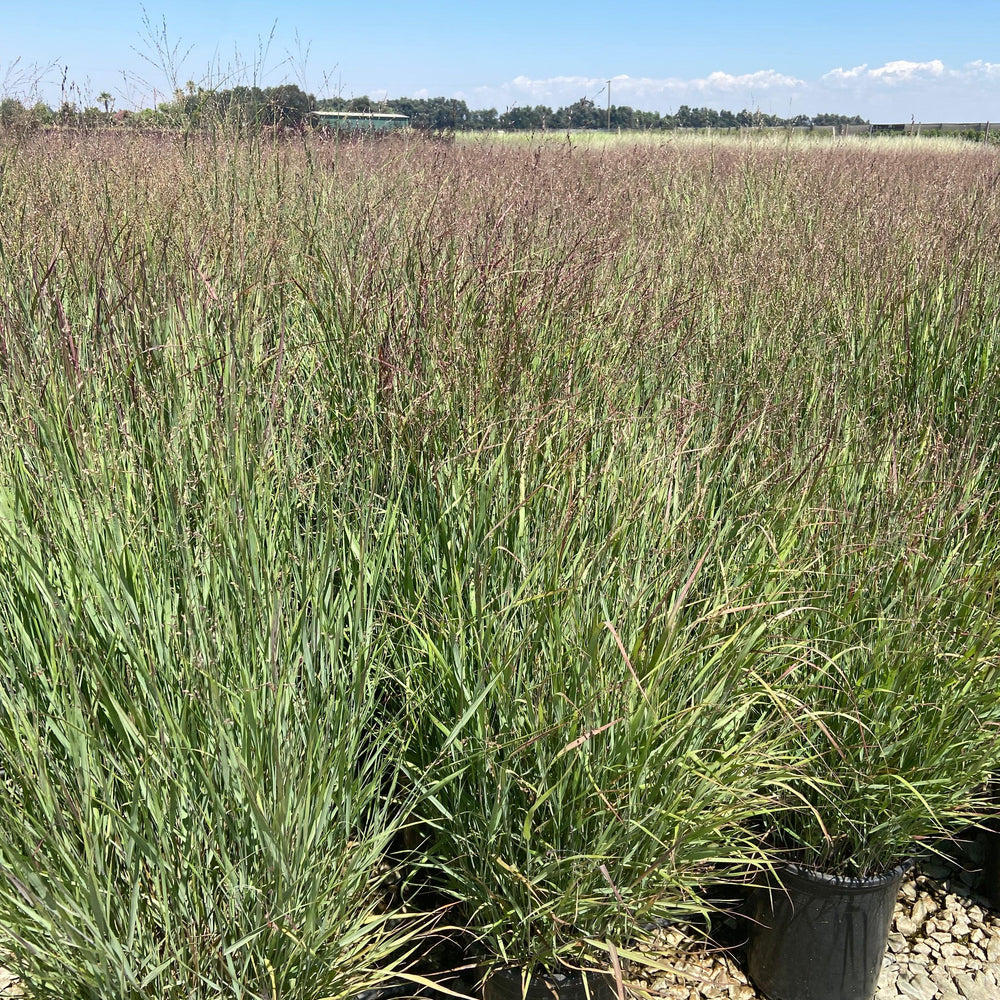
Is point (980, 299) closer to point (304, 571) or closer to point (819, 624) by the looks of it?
point (819, 624)

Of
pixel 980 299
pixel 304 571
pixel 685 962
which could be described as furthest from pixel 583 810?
pixel 980 299

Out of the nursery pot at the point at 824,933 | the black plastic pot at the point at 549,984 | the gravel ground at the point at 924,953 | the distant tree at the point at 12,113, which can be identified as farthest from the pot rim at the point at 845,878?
the distant tree at the point at 12,113

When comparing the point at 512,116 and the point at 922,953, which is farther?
the point at 512,116

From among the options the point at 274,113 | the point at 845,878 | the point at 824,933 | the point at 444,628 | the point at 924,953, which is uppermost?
the point at 274,113

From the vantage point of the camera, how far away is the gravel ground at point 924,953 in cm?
188

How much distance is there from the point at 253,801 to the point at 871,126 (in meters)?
25.0

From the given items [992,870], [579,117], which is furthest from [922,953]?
[579,117]

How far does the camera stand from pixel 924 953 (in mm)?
2037

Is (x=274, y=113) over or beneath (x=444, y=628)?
over

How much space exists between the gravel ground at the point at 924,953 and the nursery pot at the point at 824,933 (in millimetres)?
115

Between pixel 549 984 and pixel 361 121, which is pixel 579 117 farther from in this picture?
pixel 549 984

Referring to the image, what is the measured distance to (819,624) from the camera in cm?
182

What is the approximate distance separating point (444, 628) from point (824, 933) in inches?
44.5

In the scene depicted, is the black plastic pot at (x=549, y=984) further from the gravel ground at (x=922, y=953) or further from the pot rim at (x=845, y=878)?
the pot rim at (x=845, y=878)
